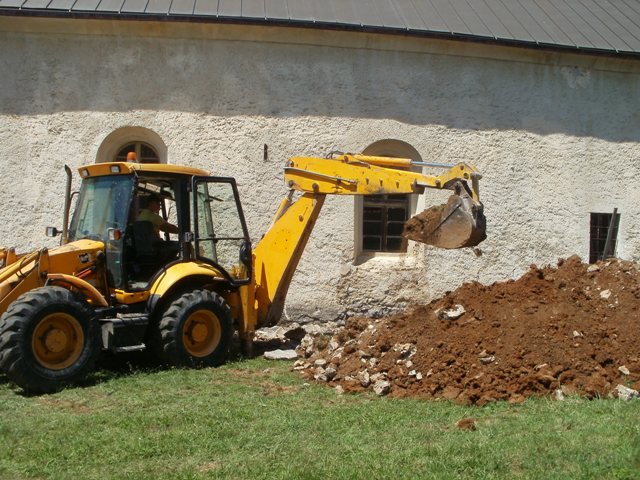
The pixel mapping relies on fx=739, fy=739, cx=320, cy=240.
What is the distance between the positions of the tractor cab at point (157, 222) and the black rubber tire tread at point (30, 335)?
744 millimetres

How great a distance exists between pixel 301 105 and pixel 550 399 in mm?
6237

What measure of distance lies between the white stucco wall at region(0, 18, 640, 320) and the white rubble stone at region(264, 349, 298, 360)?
2.32 metres

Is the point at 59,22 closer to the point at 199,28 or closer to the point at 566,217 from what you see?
the point at 199,28

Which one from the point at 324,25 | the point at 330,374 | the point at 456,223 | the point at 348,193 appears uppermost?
the point at 324,25

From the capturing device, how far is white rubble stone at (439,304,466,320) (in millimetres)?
7625

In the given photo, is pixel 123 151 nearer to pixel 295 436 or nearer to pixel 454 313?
pixel 454 313

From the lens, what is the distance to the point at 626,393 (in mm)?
6188

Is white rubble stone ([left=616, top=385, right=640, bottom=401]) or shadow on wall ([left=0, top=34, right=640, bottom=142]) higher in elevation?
shadow on wall ([left=0, top=34, right=640, bottom=142])

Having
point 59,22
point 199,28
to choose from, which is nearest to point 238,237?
point 199,28

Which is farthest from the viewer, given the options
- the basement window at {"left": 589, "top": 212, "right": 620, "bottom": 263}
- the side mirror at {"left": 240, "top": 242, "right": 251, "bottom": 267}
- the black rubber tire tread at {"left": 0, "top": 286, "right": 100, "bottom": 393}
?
the basement window at {"left": 589, "top": 212, "right": 620, "bottom": 263}

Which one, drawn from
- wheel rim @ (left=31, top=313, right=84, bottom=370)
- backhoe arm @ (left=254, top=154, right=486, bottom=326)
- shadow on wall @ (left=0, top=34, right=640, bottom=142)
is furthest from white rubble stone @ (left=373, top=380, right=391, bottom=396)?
shadow on wall @ (left=0, top=34, right=640, bottom=142)

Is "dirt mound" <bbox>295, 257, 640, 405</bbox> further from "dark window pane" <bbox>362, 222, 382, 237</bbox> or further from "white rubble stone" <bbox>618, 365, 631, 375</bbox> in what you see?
"dark window pane" <bbox>362, 222, 382, 237</bbox>

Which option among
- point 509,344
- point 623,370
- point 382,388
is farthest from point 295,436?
point 623,370

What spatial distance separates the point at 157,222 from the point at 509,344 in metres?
3.91
